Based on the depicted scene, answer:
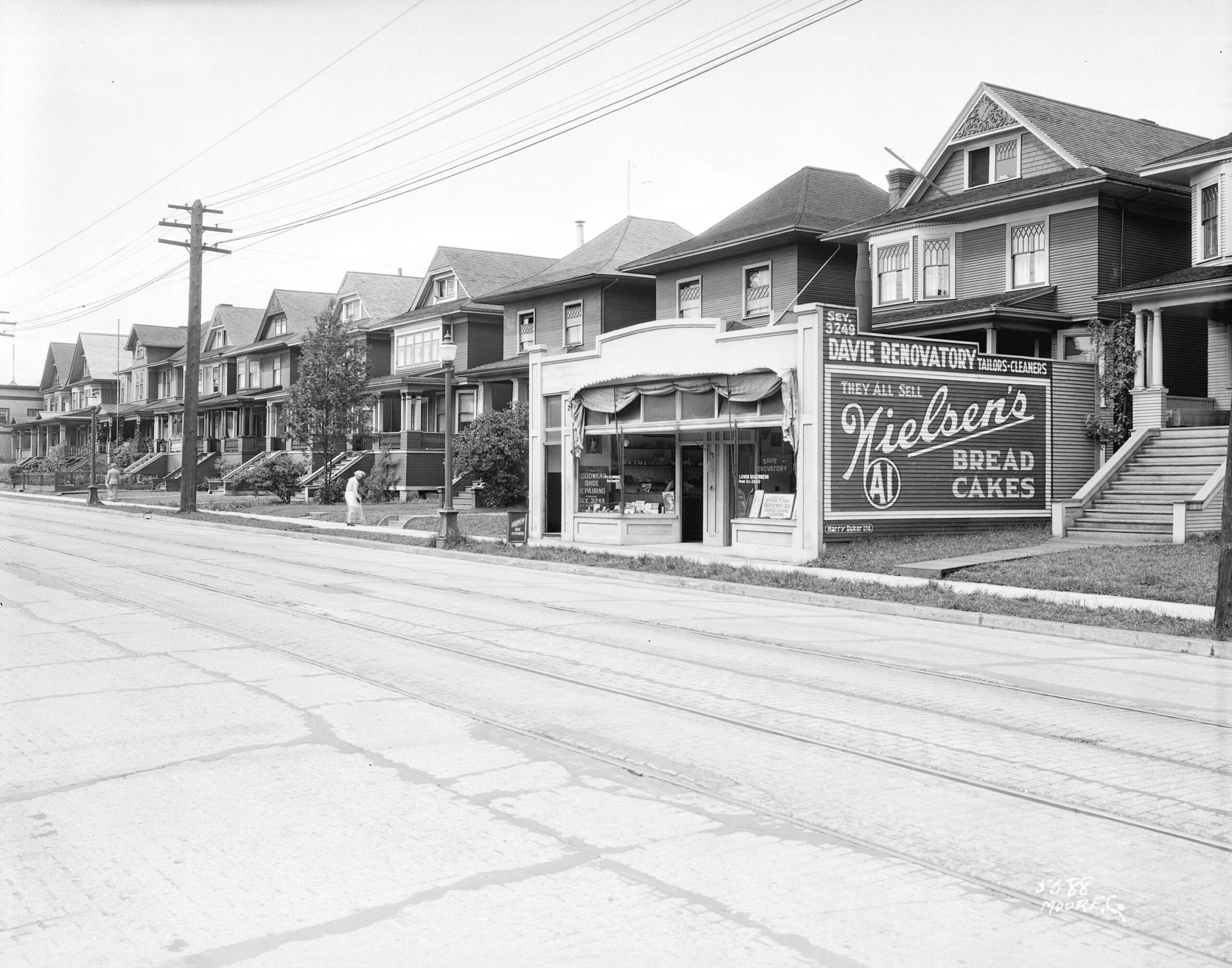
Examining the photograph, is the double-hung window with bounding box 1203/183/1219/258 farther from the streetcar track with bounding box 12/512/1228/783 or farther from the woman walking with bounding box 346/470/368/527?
the woman walking with bounding box 346/470/368/527

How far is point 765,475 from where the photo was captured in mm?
25359

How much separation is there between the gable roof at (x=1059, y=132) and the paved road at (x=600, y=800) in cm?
2263

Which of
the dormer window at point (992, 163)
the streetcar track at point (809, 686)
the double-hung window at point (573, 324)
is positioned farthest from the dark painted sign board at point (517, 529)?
the double-hung window at point (573, 324)

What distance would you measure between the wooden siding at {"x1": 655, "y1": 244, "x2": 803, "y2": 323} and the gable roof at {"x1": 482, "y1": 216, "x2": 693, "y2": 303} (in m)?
2.70

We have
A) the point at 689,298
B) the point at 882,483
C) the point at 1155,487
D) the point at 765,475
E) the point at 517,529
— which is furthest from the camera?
the point at 689,298

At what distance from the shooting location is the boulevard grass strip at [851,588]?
1421 cm

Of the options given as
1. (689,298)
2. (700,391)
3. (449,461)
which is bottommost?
(449,461)

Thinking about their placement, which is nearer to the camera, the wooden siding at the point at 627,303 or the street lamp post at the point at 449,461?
the street lamp post at the point at 449,461

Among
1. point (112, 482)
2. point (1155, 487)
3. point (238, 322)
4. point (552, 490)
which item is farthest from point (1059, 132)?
point (238, 322)

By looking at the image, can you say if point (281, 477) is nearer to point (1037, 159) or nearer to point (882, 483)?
point (882, 483)

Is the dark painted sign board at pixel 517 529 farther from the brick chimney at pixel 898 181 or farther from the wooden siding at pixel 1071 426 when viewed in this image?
the brick chimney at pixel 898 181

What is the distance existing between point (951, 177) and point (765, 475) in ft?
47.5

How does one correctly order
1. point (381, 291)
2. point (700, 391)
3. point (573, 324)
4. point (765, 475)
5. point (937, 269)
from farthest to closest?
point (381, 291)
point (573, 324)
point (937, 269)
point (700, 391)
point (765, 475)
